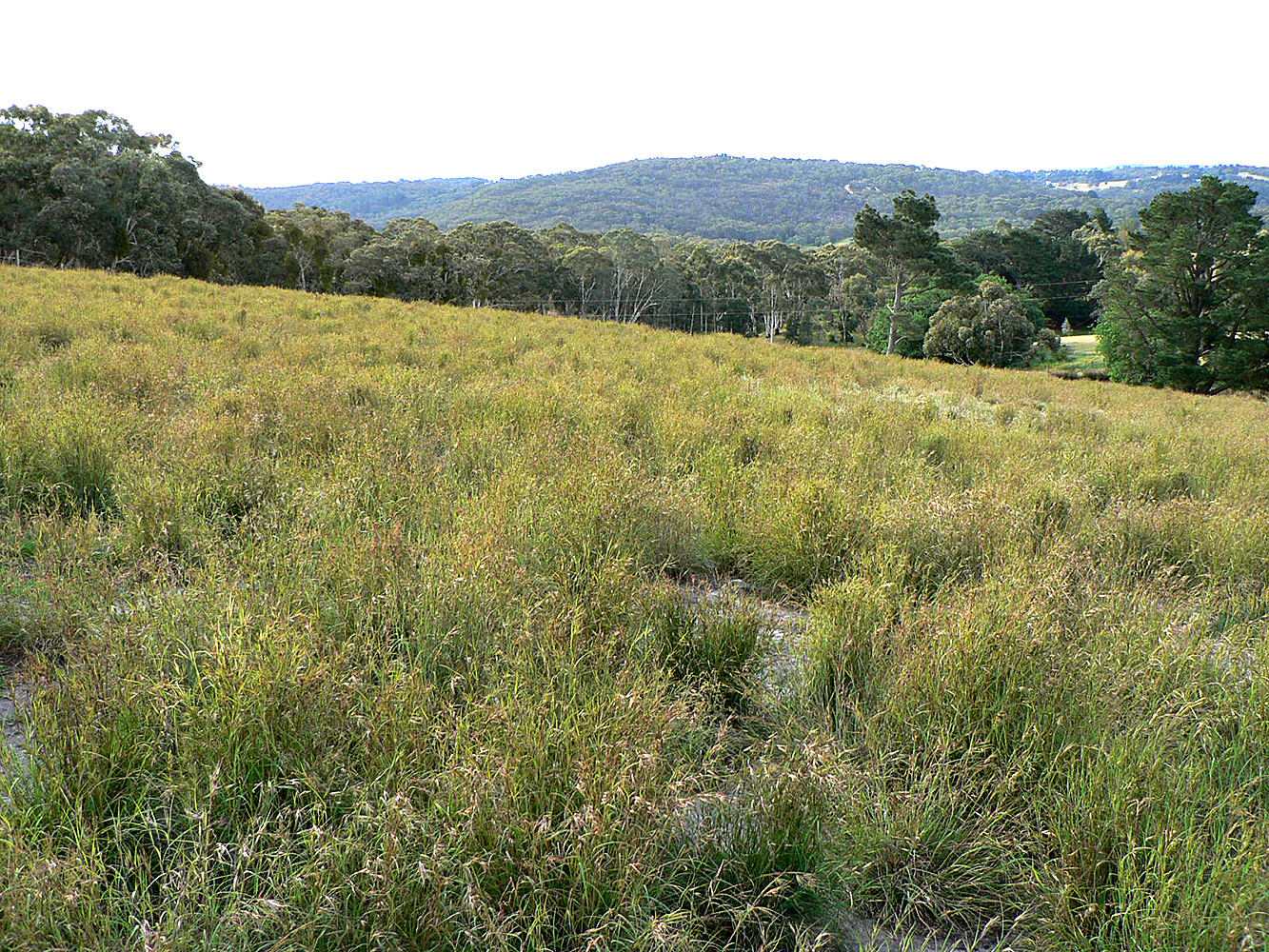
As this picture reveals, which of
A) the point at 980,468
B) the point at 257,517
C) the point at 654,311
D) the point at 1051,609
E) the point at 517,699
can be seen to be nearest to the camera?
Result: the point at 517,699

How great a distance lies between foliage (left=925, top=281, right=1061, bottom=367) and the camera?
40.6m

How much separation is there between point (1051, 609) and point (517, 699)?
2.00 meters

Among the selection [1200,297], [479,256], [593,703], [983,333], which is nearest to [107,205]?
[479,256]

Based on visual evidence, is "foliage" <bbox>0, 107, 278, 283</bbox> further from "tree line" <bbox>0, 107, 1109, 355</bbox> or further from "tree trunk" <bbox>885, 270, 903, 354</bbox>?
"tree trunk" <bbox>885, 270, 903, 354</bbox>

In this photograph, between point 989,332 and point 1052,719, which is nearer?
point 1052,719

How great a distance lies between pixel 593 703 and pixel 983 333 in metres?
44.7

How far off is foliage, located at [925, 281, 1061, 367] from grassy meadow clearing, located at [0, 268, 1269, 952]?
40586mm

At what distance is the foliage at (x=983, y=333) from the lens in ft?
133

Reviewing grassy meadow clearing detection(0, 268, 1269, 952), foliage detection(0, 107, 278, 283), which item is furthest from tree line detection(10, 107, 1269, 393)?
grassy meadow clearing detection(0, 268, 1269, 952)

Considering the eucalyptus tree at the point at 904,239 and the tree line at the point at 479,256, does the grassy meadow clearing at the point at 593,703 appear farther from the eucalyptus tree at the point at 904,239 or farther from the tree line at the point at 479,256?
the eucalyptus tree at the point at 904,239

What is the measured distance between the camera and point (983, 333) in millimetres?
40625

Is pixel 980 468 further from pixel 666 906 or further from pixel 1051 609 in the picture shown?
pixel 666 906

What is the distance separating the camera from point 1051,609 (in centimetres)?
259

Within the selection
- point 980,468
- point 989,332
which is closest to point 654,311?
point 989,332
